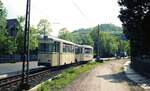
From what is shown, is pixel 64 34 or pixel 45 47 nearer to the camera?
pixel 45 47

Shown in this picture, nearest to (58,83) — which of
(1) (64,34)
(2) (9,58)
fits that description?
(2) (9,58)

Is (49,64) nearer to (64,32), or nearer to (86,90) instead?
(86,90)

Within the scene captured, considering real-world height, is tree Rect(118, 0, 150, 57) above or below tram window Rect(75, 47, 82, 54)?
above

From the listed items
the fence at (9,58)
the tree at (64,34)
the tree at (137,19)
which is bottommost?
the fence at (9,58)

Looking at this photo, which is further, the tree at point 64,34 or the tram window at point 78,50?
the tree at point 64,34

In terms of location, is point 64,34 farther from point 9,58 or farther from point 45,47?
point 45,47

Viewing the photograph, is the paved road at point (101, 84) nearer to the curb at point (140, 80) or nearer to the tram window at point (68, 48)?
the curb at point (140, 80)

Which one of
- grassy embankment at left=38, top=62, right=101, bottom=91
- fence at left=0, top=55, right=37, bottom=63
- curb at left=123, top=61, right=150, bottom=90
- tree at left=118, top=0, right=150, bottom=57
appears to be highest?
tree at left=118, top=0, right=150, bottom=57

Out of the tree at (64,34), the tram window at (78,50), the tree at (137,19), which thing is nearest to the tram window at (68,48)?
the tram window at (78,50)

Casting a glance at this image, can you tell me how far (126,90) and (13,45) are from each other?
137ft

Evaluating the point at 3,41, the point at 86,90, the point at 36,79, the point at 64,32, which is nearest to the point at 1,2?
the point at 3,41

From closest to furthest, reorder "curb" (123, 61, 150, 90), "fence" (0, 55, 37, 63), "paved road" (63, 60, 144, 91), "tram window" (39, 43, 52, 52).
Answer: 1. "paved road" (63, 60, 144, 91)
2. "curb" (123, 61, 150, 90)
3. "tram window" (39, 43, 52, 52)
4. "fence" (0, 55, 37, 63)

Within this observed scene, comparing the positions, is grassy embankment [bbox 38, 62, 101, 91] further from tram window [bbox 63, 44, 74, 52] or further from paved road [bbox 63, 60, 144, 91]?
tram window [bbox 63, 44, 74, 52]

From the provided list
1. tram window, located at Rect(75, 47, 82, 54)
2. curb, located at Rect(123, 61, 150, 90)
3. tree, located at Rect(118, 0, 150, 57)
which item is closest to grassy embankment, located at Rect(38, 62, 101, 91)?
curb, located at Rect(123, 61, 150, 90)
